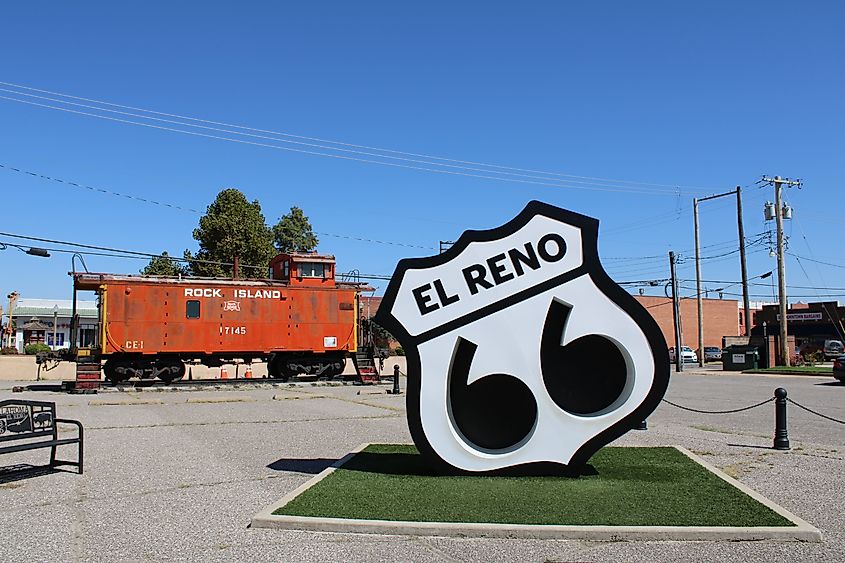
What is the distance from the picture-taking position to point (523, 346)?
9.34 m

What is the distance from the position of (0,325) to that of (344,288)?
51.1 meters

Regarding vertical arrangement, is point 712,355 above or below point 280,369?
below

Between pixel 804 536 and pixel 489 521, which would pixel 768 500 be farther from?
pixel 489 521

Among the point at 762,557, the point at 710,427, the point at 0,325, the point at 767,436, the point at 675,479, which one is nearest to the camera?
the point at 762,557

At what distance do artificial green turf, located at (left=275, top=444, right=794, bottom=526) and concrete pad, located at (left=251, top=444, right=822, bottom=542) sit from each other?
20cm

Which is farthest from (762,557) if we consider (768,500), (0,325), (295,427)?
(0,325)

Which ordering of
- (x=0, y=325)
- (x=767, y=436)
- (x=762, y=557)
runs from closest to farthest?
1. (x=762, y=557)
2. (x=767, y=436)
3. (x=0, y=325)

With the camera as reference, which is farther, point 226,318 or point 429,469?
point 226,318

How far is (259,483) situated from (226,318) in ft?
64.5

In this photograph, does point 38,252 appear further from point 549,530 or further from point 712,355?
point 712,355

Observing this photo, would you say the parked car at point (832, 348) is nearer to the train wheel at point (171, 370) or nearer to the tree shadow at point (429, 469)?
the train wheel at point (171, 370)

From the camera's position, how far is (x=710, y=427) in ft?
50.2

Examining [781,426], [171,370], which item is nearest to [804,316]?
[171,370]

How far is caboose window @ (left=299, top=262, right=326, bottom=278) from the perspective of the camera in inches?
1195
